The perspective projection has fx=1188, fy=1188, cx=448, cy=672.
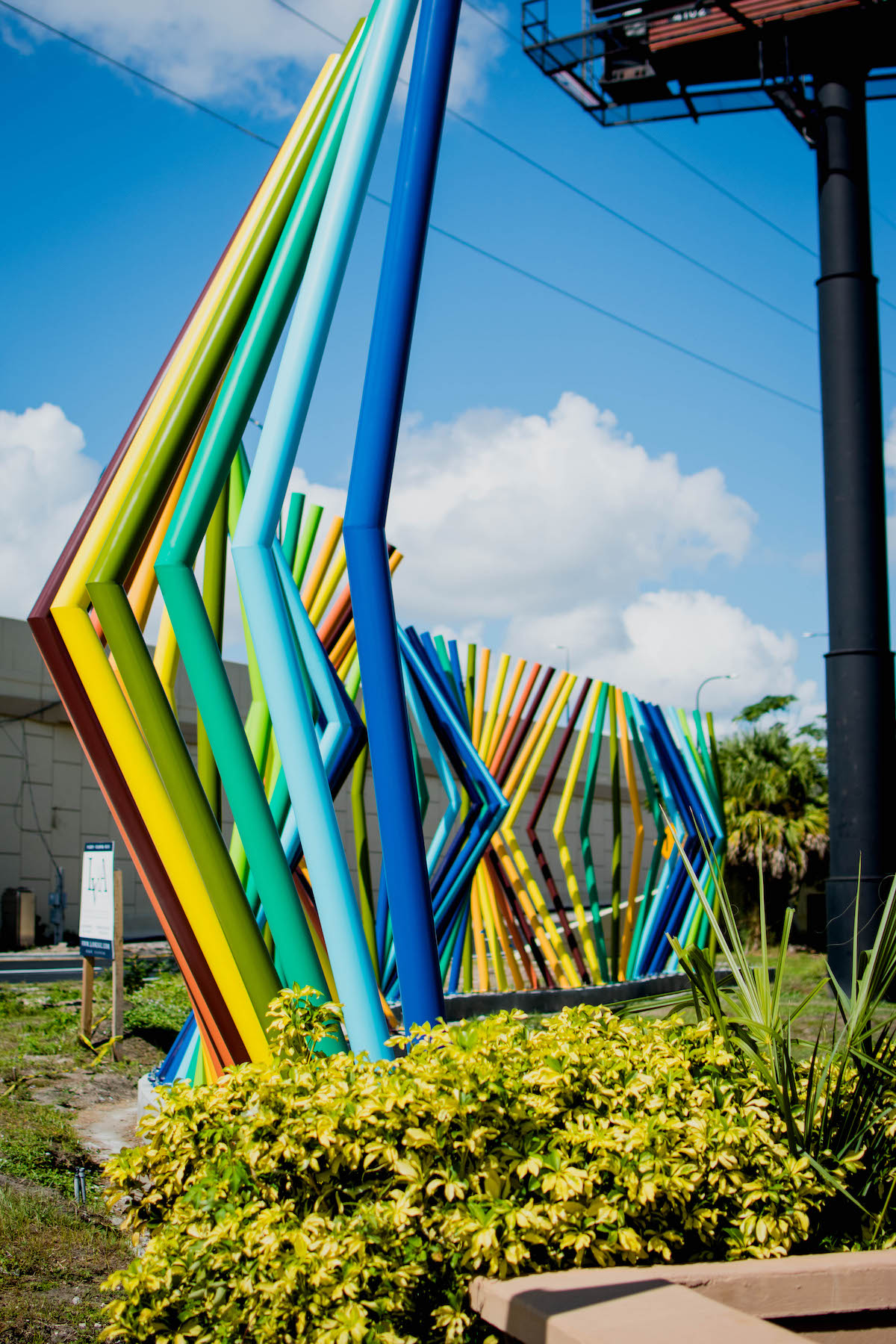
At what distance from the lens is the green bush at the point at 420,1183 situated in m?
2.74

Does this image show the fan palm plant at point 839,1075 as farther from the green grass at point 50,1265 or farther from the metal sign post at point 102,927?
the metal sign post at point 102,927

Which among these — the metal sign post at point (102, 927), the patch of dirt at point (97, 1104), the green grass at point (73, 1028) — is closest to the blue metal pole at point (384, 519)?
the patch of dirt at point (97, 1104)

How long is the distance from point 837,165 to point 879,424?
2622 mm

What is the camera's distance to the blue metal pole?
155 inches

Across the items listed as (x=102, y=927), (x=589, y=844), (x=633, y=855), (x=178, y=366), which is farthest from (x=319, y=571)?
(x=633, y=855)

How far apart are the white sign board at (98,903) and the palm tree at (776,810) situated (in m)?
16.3

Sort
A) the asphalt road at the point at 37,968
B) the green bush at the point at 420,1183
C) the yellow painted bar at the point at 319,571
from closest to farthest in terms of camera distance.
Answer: the green bush at the point at 420,1183 < the yellow painted bar at the point at 319,571 < the asphalt road at the point at 37,968

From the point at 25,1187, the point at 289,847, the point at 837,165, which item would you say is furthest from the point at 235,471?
the point at 837,165

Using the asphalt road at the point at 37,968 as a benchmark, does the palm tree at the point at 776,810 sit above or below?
above

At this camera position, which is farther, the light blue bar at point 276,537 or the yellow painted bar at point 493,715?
the yellow painted bar at point 493,715

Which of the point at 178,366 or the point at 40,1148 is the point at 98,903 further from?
the point at 178,366

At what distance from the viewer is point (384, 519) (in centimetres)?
411

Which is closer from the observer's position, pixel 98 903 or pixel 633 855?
pixel 98 903

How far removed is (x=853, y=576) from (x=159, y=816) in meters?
8.05
